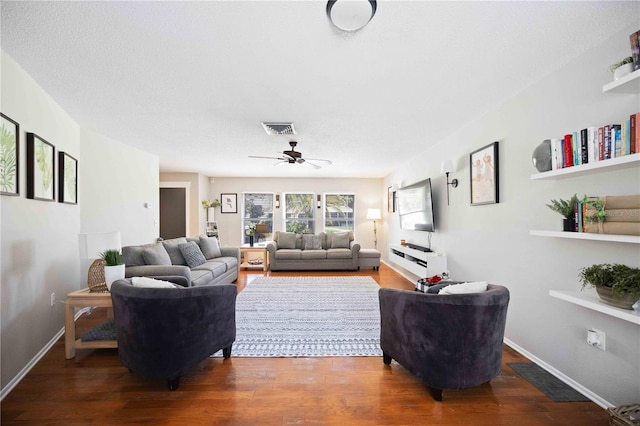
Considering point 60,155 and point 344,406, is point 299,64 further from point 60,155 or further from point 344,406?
point 60,155

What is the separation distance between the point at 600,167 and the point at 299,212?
6.62 m

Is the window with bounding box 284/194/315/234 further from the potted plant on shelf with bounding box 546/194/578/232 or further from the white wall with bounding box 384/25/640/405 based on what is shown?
the potted plant on shelf with bounding box 546/194/578/232

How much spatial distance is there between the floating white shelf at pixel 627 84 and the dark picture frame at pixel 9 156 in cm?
381

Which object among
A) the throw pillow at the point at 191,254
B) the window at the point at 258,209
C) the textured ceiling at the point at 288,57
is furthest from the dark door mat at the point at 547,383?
the window at the point at 258,209

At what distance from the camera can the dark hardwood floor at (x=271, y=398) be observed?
1.71 m

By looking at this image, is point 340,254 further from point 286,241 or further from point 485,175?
point 485,175

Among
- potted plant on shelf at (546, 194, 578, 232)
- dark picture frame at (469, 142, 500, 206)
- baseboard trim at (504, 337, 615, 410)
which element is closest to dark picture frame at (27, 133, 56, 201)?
potted plant on shelf at (546, 194, 578, 232)

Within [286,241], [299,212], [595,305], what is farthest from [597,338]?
[299,212]

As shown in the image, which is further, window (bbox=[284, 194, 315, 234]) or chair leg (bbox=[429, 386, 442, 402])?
window (bbox=[284, 194, 315, 234])

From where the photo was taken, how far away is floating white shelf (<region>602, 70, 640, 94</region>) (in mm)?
1438

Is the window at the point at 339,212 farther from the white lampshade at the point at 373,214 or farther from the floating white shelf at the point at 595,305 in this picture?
the floating white shelf at the point at 595,305

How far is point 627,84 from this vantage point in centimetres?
152

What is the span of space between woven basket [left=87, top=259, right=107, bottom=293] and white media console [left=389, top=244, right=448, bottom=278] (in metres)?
3.75

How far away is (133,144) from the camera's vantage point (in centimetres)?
425
